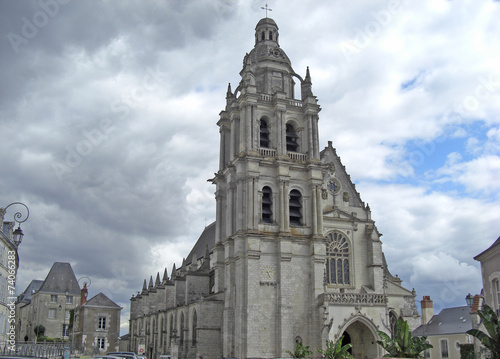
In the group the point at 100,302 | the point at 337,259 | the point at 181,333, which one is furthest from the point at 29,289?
the point at 337,259

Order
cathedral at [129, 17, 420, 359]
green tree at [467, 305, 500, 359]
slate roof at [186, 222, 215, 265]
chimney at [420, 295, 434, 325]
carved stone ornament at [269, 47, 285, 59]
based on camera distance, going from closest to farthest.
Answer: green tree at [467, 305, 500, 359], cathedral at [129, 17, 420, 359], carved stone ornament at [269, 47, 285, 59], chimney at [420, 295, 434, 325], slate roof at [186, 222, 215, 265]

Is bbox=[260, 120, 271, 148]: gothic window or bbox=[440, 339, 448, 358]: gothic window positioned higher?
bbox=[260, 120, 271, 148]: gothic window

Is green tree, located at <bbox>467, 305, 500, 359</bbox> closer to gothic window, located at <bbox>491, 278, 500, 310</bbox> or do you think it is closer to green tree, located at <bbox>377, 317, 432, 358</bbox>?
gothic window, located at <bbox>491, 278, 500, 310</bbox>

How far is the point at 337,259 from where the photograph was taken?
36.7 m

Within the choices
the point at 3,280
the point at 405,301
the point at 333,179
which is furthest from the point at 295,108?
the point at 3,280

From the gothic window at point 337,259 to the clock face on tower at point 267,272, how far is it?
4410 millimetres

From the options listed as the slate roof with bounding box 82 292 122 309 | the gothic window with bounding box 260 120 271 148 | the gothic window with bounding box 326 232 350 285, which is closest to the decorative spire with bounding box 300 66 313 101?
the gothic window with bounding box 260 120 271 148

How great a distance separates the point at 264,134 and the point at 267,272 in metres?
10.2

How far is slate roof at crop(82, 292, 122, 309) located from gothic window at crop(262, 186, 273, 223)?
2474 centimetres

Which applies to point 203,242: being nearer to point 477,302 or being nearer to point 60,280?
point 60,280

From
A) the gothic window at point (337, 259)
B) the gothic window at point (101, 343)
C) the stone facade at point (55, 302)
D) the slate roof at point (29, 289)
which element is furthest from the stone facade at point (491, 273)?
the slate roof at point (29, 289)

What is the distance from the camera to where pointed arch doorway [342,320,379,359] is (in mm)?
33172

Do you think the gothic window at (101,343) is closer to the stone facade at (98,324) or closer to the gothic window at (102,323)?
the stone facade at (98,324)

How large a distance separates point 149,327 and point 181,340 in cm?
1281
